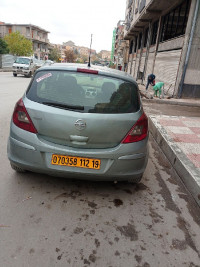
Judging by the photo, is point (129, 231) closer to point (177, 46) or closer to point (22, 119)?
point (22, 119)

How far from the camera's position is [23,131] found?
275cm

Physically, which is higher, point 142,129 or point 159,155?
point 142,129

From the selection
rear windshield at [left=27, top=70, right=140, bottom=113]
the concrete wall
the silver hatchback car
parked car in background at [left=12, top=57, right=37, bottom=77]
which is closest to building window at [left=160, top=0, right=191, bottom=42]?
the concrete wall

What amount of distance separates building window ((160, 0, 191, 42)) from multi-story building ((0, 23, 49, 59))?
55.5m

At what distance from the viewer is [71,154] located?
265cm

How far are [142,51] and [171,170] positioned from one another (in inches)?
1002

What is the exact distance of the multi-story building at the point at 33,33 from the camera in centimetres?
6475

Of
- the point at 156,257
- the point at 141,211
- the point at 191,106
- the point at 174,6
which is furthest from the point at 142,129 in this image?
the point at 174,6

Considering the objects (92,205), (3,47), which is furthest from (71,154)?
(3,47)

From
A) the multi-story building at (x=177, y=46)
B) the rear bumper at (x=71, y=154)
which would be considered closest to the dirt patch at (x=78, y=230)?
the rear bumper at (x=71, y=154)

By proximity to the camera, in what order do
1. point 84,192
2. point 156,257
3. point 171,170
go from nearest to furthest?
point 156,257, point 84,192, point 171,170

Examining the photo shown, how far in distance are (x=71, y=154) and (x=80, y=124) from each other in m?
0.37

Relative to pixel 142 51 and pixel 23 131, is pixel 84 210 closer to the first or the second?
pixel 23 131

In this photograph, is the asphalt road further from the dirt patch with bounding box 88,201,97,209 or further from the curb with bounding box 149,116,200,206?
the curb with bounding box 149,116,200,206
